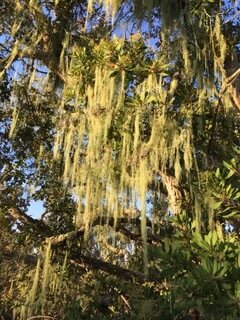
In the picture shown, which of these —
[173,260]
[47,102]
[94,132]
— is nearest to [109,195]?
[94,132]

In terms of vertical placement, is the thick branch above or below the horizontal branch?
above

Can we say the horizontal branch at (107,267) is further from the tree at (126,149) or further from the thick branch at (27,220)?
the thick branch at (27,220)

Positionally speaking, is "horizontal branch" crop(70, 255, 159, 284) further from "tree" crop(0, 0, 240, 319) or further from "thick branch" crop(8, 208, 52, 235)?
"thick branch" crop(8, 208, 52, 235)

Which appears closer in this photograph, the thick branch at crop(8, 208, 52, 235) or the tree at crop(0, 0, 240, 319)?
the tree at crop(0, 0, 240, 319)

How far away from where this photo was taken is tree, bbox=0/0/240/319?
3740mm

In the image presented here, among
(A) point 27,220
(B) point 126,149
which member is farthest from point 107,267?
(B) point 126,149

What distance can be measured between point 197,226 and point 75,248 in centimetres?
184

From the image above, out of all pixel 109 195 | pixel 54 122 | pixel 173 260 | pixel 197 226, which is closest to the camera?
pixel 173 260

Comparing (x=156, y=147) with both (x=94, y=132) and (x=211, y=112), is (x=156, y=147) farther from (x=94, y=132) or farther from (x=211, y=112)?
(x=211, y=112)

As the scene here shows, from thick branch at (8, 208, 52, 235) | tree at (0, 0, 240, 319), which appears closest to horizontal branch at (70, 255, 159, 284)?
tree at (0, 0, 240, 319)

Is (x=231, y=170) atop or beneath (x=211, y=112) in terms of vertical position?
beneath

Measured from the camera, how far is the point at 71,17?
479 centimetres

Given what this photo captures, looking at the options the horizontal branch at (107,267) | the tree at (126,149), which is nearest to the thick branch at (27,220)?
the tree at (126,149)

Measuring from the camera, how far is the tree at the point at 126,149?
3.74m
